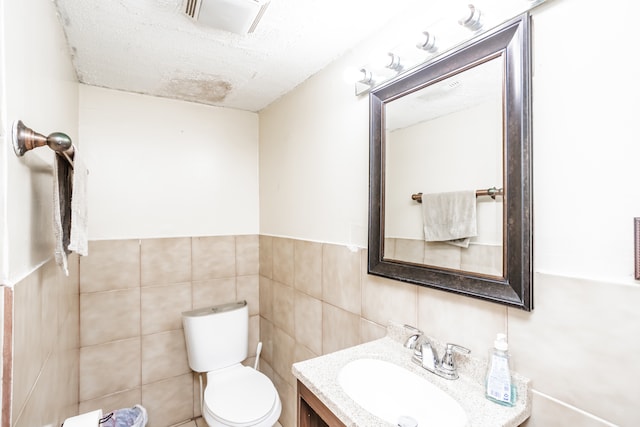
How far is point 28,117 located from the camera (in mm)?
846

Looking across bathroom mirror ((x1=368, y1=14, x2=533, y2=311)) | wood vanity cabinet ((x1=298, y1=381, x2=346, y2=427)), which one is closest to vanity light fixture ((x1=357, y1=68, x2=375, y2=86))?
bathroom mirror ((x1=368, y1=14, x2=533, y2=311))

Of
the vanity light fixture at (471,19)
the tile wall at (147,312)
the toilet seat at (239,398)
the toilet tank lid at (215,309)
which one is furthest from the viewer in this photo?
the toilet tank lid at (215,309)

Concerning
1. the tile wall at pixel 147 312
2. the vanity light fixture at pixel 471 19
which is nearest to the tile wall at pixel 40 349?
the tile wall at pixel 147 312

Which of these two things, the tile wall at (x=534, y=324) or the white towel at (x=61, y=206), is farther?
the white towel at (x=61, y=206)

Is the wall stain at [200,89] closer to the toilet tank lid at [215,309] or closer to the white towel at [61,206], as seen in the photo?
the white towel at [61,206]

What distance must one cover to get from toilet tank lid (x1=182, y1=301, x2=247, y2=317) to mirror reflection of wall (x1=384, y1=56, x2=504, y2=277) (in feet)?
4.27

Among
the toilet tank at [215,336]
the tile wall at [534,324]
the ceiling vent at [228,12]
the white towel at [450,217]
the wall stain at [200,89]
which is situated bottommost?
the toilet tank at [215,336]

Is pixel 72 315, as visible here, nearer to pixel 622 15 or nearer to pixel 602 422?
pixel 602 422

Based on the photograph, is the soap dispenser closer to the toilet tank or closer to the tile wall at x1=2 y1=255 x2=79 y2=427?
the tile wall at x1=2 y1=255 x2=79 y2=427

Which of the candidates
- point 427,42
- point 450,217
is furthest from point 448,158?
point 427,42

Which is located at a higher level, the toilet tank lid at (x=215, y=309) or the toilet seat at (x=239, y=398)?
the toilet tank lid at (x=215, y=309)

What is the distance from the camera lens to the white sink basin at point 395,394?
3.07ft

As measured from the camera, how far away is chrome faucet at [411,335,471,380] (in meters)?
1.02

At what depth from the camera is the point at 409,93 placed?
1.23 meters
